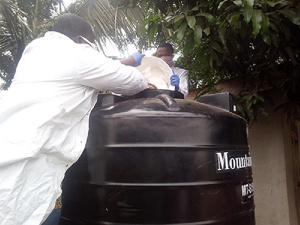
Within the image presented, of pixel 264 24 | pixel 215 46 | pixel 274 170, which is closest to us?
pixel 264 24

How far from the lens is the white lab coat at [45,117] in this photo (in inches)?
53.9

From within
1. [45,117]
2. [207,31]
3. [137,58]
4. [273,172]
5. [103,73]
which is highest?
[207,31]

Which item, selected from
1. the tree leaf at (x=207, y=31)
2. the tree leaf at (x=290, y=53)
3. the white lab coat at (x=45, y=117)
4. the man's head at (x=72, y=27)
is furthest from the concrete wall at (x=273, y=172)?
the man's head at (x=72, y=27)

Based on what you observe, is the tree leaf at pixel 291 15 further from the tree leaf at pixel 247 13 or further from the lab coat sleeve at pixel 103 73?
the lab coat sleeve at pixel 103 73

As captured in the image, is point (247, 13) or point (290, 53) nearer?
point (247, 13)

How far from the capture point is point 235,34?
2838 mm

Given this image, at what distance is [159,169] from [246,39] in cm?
192

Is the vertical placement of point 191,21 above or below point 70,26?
above

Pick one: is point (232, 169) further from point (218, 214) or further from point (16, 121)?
point (16, 121)

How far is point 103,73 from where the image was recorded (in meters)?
1.60

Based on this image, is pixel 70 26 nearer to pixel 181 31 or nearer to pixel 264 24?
pixel 181 31

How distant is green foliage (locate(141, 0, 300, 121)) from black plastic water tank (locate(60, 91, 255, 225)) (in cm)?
94

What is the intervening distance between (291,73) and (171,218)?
2.09 meters

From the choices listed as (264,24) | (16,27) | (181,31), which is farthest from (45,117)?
(16,27)
